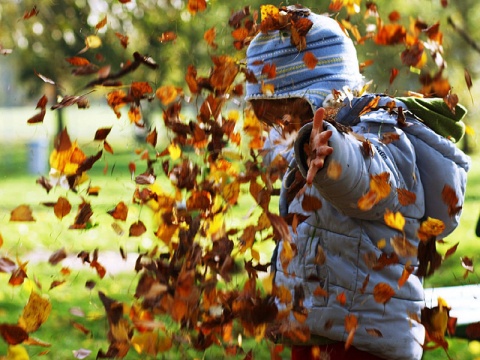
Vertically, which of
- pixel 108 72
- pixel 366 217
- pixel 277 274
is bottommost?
pixel 277 274

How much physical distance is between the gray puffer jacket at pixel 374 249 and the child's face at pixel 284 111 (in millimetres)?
126

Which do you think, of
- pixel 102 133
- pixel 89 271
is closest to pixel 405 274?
pixel 102 133

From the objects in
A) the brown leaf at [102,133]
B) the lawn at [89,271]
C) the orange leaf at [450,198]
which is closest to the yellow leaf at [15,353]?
the lawn at [89,271]

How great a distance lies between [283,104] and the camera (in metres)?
2.21

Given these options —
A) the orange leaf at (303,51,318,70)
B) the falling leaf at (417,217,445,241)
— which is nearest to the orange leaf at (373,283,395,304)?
the falling leaf at (417,217,445,241)

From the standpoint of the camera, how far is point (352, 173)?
1.64 meters

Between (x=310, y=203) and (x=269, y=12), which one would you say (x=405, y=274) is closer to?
(x=310, y=203)

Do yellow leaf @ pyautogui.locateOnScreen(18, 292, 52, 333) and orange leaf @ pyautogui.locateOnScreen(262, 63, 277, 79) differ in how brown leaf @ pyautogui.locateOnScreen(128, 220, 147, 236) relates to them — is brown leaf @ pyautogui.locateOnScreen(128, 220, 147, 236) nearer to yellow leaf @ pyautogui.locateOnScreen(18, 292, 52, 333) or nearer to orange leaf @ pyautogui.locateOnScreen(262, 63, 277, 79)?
yellow leaf @ pyautogui.locateOnScreen(18, 292, 52, 333)

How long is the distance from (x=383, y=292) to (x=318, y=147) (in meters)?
0.64

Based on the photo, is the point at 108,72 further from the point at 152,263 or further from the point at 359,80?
the point at 359,80

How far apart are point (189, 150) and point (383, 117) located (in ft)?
2.20

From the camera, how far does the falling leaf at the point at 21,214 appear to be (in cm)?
192

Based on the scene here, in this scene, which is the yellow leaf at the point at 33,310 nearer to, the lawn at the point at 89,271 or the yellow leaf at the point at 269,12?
the lawn at the point at 89,271

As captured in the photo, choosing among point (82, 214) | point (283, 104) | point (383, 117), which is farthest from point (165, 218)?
point (383, 117)
